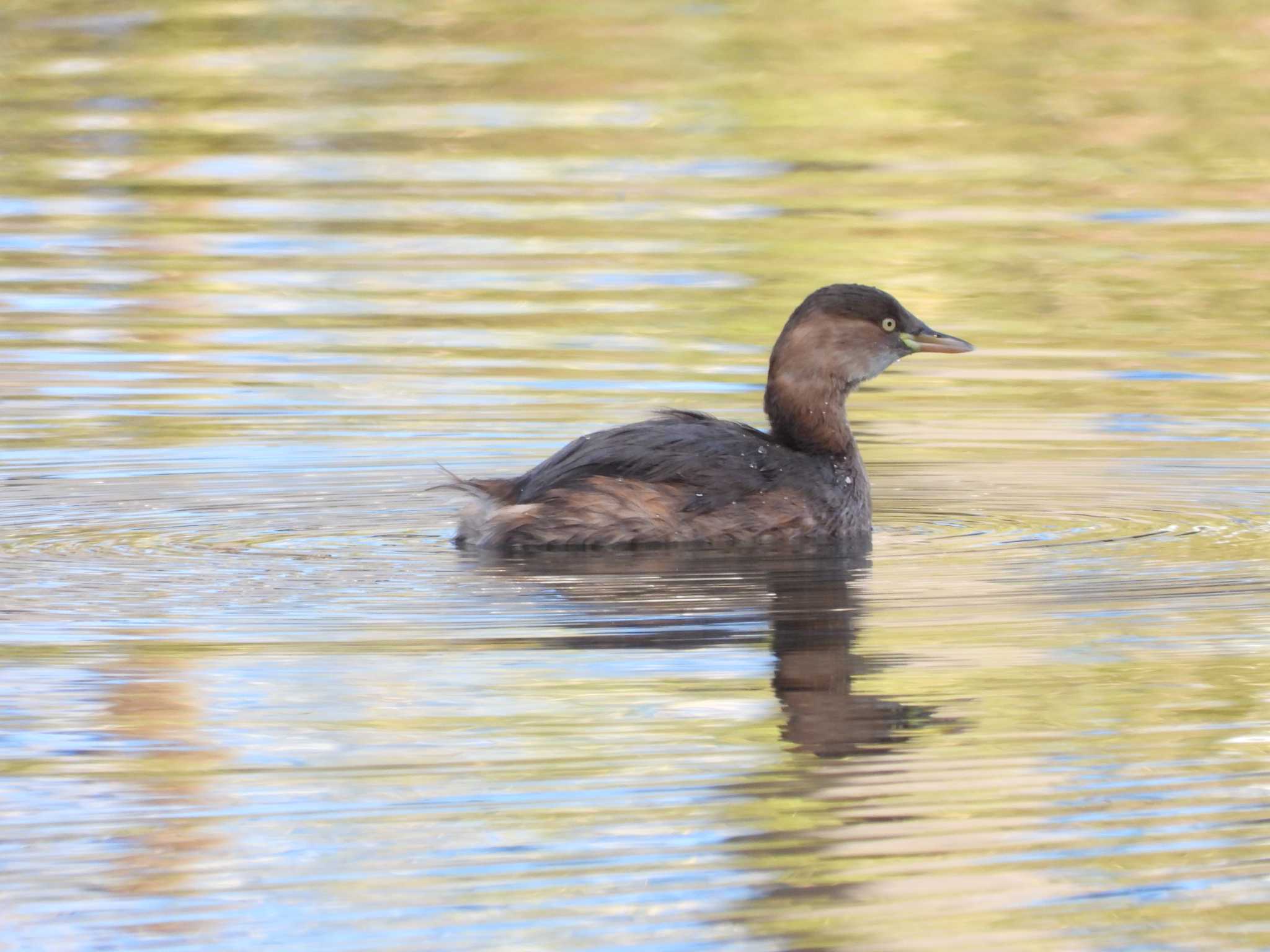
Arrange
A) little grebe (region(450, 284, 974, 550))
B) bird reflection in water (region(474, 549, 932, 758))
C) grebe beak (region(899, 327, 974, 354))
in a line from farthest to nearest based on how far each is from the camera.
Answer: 1. grebe beak (region(899, 327, 974, 354))
2. little grebe (region(450, 284, 974, 550))
3. bird reflection in water (region(474, 549, 932, 758))

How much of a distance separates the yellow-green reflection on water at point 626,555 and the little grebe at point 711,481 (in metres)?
0.22

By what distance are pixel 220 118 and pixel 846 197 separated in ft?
17.5

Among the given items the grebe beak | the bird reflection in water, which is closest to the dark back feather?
the bird reflection in water

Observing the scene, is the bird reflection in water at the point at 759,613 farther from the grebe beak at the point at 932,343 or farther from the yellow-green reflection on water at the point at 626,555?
the grebe beak at the point at 932,343

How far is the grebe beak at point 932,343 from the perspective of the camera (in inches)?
380

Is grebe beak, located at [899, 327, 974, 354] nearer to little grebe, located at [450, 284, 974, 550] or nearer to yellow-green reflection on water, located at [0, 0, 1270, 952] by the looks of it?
little grebe, located at [450, 284, 974, 550]

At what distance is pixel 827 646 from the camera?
7176 mm

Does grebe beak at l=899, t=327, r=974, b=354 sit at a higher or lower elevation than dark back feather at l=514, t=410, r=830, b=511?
higher

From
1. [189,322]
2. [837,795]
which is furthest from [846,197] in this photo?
[837,795]

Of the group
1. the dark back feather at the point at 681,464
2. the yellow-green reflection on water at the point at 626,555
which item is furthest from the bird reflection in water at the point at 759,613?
the dark back feather at the point at 681,464

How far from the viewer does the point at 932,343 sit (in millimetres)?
9688

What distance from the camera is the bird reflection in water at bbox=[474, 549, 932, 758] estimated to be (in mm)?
6402

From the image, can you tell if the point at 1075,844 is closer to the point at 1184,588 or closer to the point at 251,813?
the point at 251,813

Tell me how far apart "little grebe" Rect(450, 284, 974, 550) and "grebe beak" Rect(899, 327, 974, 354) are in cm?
17
